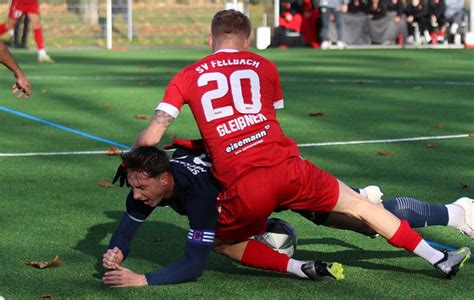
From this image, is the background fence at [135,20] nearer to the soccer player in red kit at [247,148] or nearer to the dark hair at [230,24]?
the dark hair at [230,24]

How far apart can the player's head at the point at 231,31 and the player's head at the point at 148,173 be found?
0.73 meters

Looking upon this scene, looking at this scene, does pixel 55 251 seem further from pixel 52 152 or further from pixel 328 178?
pixel 52 152

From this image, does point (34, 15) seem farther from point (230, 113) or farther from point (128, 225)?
point (230, 113)

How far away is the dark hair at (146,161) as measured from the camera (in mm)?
6707

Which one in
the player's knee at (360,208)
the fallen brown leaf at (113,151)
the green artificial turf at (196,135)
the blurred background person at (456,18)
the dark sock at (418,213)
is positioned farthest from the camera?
the blurred background person at (456,18)

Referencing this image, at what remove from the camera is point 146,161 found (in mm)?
6711

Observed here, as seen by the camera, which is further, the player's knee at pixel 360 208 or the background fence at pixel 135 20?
the background fence at pixel 135 20

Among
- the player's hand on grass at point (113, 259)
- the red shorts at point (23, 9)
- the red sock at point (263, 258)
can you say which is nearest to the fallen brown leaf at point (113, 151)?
the red sock at point (263, 258)

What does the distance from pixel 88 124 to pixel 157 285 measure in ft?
26.9

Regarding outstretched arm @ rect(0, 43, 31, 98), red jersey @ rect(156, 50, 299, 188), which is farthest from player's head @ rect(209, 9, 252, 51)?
outstretched arm @ rect(0, 43, 31, 98)

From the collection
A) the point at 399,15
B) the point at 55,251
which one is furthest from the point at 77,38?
the point at 55,251

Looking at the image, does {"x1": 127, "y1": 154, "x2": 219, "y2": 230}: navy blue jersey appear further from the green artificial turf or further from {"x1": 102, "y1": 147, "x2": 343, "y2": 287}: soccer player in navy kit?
the green artificial turf

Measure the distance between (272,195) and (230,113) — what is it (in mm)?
503

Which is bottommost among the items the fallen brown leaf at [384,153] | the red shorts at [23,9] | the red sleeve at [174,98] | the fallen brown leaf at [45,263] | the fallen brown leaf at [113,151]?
the fallen brown leaf at [113,151]
